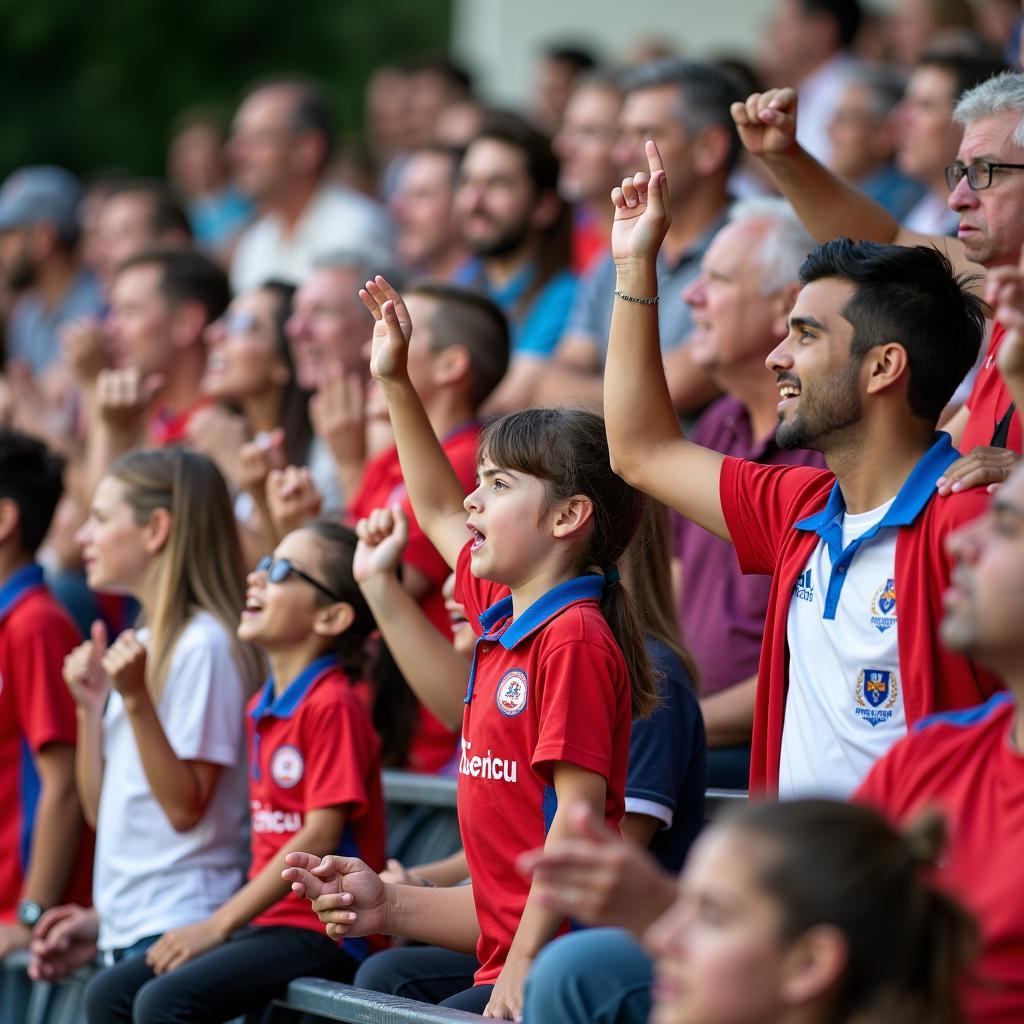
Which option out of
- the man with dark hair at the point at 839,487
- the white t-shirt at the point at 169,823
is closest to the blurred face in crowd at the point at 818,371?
the man with dark hair at the point at 839,487

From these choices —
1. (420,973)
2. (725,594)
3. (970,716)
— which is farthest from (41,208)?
(970,716)

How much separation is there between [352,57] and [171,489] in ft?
41.5

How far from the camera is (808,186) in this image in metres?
4.07

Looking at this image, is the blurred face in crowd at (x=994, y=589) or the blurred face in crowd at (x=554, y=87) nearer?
the blurred face in crowd at (x=994, y=589)

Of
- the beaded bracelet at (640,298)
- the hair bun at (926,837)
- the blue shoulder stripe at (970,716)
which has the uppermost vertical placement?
the beaded bracelet at (640,298)

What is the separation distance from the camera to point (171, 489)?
188 inches

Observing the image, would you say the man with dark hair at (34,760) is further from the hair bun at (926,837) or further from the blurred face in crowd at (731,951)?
the hair bun at (926,837)

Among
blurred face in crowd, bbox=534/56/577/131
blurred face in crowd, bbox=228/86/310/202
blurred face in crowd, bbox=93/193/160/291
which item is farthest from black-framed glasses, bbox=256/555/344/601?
blurred face in crowd, bbox=534/56/577/131

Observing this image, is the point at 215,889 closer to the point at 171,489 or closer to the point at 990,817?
the point at 171,489

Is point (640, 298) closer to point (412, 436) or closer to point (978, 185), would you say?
point (412, 436)

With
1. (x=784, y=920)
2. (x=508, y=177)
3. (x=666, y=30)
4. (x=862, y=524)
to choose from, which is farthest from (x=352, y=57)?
(x=784, y=920)

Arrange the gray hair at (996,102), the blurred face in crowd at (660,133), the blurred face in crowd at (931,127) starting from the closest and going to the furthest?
1. the gray hair at (996,102)
2. the blurred face in crowd at (660,133)
3. the blurred face in crowd at (931,127)

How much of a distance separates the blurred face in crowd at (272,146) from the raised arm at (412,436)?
186 inches

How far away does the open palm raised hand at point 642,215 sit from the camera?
3.36 meters
